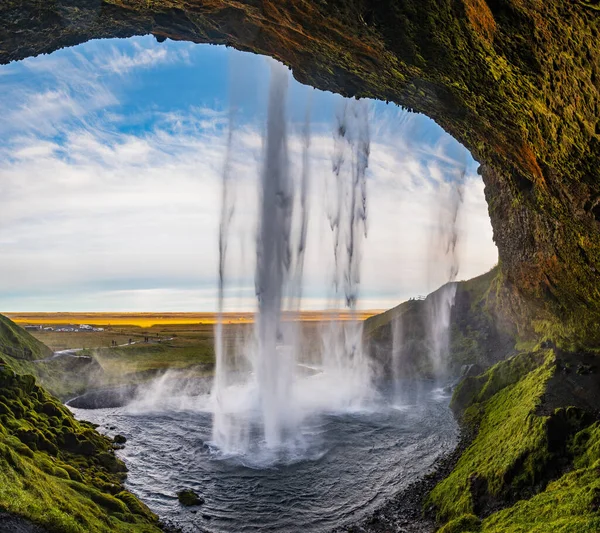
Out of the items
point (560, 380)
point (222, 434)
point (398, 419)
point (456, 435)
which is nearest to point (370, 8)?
point (560, 380)

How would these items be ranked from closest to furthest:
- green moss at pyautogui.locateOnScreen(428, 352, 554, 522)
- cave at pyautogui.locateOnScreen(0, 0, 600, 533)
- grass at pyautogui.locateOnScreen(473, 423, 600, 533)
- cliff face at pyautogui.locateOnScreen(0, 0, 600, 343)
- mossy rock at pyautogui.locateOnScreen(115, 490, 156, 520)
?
cliff face at pyautogui.locateOnScreen(0, 0, 600, 343), grass at pyautogui.locateOnScreen(473, 423, 600, 533), cave at pyautogui.locateOnScreen(0, 0, 600, 533), green moss at pyautogui.locateOnScreen(428, 352, 554, 522), mossy rock at pyautogui.locateOnScreen(115, 490, 156, 520)

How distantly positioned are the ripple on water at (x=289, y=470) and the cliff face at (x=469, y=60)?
53.0 ft

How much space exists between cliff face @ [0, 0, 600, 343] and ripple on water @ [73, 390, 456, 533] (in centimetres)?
1615

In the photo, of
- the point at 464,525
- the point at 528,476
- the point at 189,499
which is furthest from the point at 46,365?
the point at 528,476

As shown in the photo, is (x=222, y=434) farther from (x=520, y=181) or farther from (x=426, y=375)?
(x=426, y=375)

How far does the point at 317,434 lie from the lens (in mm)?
35719

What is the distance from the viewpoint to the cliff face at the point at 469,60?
13.0 meters

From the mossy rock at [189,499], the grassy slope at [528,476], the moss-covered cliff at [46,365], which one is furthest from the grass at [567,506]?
the moss-covered cliff at [46,365]

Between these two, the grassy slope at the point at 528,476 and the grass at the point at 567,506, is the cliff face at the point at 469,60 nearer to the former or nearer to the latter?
the grassy slope at the point at 528,476

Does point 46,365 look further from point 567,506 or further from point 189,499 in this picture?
point 567,506

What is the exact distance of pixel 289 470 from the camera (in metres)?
27.9

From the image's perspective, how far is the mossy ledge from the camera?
588 inches

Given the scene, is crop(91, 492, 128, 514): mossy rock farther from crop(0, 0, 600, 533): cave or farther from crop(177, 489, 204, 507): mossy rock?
crop(177, 489, 204, 507): mossy rock

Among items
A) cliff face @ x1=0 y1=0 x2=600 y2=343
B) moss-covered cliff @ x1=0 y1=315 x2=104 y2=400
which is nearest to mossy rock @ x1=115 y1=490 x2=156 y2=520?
cliff face @ x1=0 y1=0 x2=600 y2=343
